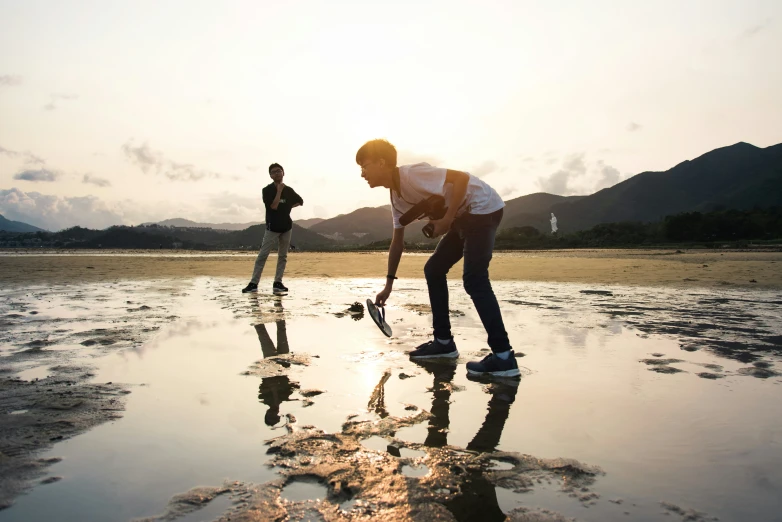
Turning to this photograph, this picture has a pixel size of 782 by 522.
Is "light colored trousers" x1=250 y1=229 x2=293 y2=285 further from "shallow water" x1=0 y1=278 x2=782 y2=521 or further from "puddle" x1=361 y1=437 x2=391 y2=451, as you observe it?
"puddle" x1=361 y1=437 x2=391 y2=451

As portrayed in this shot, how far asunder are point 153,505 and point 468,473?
1166 mm

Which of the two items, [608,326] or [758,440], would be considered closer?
[758,440]

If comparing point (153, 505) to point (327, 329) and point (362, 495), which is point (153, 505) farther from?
point (327, 329)

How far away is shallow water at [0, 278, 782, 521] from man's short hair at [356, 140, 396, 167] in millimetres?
1627

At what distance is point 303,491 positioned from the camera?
1.80m

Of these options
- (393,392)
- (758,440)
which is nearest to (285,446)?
(393,392)

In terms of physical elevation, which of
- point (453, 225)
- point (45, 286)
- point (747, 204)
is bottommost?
point (45, 286)

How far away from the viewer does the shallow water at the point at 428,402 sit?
70.5 inches

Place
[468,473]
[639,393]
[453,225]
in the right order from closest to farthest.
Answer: [468,473], [639,393], [453,225]

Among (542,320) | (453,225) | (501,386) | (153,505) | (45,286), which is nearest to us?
(153,505)

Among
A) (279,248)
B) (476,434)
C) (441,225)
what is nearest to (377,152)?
(441,225)

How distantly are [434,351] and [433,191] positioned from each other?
1389 mm

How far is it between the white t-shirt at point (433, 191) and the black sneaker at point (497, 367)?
118 cm

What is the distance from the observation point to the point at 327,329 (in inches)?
216
